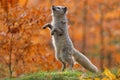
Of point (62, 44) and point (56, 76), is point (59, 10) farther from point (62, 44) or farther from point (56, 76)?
point (56, 76)

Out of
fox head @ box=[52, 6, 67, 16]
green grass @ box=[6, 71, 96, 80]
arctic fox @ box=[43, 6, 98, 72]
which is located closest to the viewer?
green grass @ box=[6, 71, 96, 80]

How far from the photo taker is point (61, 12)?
1224 centimetres

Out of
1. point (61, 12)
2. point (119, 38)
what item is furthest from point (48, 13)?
point (119, 38)

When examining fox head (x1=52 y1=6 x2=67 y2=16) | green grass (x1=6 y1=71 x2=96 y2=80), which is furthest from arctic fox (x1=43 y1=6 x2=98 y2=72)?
green grass (x1=6 y1=71 x2=96 y2=80)

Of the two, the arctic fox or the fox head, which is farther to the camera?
the fox head

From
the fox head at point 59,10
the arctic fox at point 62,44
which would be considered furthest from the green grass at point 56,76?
the fox head at point 59,10

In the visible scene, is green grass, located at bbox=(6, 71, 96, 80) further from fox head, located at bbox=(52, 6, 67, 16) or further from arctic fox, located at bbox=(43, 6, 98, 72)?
fox head, located at bbox=(52, 6, 67, 16)

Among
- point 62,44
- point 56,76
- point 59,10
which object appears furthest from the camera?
point 59,10

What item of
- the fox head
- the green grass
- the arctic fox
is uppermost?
the fox head

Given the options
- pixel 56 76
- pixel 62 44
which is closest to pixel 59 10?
pixel 62 44

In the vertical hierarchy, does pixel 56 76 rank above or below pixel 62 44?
below

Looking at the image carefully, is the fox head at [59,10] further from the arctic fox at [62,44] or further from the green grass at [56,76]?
the green grass at [56,76]

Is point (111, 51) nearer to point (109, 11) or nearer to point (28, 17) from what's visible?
point (109, 11)

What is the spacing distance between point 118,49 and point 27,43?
19.7 m
